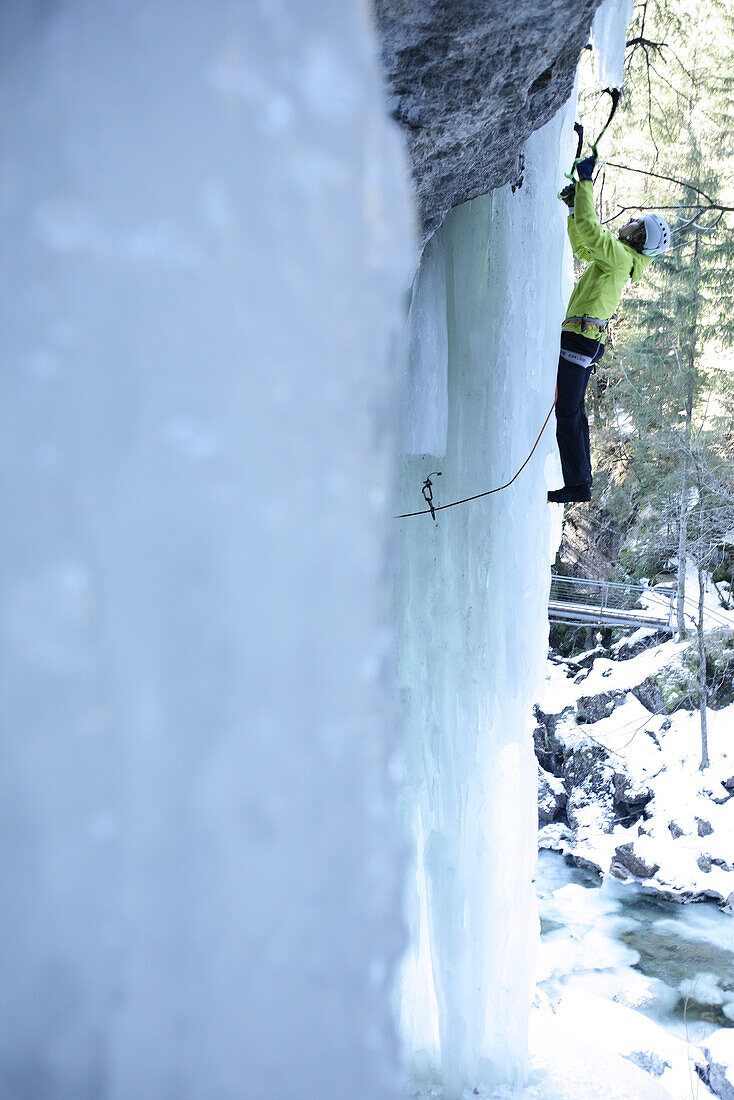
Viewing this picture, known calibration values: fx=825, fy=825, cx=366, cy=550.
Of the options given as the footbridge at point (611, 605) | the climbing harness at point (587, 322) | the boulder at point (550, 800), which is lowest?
the boulder at point (550, 800)

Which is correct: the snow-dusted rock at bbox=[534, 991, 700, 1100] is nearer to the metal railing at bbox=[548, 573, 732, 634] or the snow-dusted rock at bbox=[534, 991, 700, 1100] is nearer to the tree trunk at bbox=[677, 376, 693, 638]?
the metal railing at bbox=[548, 573, 732, 634]

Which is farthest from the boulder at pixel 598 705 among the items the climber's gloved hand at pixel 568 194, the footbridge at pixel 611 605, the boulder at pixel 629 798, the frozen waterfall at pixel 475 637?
the climber's gloved hand at pixel 568 194

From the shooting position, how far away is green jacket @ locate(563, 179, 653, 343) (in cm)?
288

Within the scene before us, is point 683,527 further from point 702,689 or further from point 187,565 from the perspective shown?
point 187,565

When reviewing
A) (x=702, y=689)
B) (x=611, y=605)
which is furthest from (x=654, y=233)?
(x=611, y=605)

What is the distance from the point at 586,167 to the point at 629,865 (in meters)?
7.41

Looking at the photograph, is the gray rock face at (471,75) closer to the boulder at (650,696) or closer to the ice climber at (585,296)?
the ice climber at (585,296)

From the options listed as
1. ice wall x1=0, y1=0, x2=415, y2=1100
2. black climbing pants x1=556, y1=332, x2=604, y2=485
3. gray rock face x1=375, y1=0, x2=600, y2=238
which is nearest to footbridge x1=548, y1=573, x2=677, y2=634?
black climbing pants x1=556, y1=332, x2=604, y2=485

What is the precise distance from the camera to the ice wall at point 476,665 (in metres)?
3.11

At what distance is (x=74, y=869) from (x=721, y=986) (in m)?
6.89

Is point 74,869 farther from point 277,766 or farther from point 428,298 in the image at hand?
point 428,298

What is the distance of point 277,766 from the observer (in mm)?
980

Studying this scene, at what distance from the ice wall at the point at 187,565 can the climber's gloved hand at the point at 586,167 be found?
194 cm

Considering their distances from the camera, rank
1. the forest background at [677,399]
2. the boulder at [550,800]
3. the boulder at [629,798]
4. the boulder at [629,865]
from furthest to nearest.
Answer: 1. the forest background at [677,399]
2. the boulder at [550,800]
3. the boulder at [629,798]
4. the boulder at [629,865]
